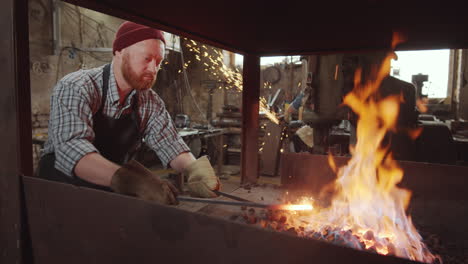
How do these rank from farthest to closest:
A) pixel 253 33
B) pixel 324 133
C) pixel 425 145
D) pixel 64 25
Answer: pixel 64 25, pixel 425 145, pixel 324 133, pixel 253 33

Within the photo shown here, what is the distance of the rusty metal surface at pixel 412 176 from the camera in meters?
2.55

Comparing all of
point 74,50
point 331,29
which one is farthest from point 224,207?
point 74,50

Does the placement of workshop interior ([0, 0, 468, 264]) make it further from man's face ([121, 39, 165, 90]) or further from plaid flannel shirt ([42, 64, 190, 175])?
man's face ([121, 39, 165, 90])

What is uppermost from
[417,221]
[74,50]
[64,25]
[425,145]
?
[64,25]

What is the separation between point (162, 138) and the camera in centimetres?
371

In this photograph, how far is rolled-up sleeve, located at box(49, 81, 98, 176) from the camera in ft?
9.12

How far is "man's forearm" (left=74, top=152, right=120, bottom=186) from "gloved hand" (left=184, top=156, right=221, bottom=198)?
0.65m

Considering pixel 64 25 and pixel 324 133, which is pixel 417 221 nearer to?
pixel 324 133

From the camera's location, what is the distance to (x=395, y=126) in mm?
3822

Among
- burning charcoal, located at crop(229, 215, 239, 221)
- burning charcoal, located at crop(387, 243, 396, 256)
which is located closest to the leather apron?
burning charcoal, located at crop(229, 215, 239, 221)

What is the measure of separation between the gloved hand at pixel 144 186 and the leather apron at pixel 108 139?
3.84ft

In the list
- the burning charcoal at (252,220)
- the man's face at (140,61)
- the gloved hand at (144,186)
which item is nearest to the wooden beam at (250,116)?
the man's face at (140,61)

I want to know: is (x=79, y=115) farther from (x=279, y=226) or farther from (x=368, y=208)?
(x=368, y=208)

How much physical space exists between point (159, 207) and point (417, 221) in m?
2.37
